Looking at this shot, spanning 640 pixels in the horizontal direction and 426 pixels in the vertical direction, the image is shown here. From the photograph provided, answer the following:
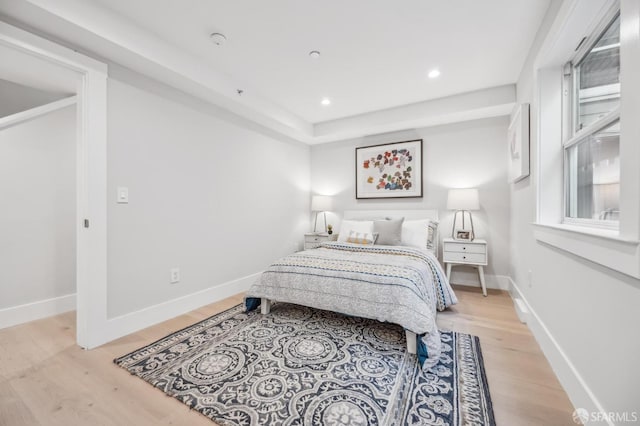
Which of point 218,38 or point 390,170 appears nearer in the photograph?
point 218,38

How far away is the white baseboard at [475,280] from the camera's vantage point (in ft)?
11.0

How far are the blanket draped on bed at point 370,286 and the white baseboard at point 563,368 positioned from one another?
0.64m

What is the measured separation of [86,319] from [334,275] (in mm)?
1882

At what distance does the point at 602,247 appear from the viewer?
1093 millimetres

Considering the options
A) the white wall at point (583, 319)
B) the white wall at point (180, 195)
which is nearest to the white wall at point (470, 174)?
the white wall at point (583, 319)

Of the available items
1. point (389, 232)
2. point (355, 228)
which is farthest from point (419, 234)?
point (355, 228)

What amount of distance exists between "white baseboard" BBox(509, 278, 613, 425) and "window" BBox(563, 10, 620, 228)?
768 millimetres

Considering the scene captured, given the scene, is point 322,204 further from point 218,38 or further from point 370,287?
point 218,38

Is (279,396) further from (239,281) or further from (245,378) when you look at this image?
(239,281)

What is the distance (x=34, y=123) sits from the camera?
8.30 ft

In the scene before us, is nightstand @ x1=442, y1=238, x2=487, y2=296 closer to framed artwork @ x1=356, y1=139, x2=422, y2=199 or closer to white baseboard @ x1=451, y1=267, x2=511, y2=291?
white baseboard @ x1=451, y1=267, x2=511, y2=291

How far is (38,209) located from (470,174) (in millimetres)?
4888

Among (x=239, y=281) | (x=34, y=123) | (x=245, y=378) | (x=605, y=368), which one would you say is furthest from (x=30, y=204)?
(x=605, y=368)

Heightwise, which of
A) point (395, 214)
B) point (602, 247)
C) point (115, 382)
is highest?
point (395, 214)
